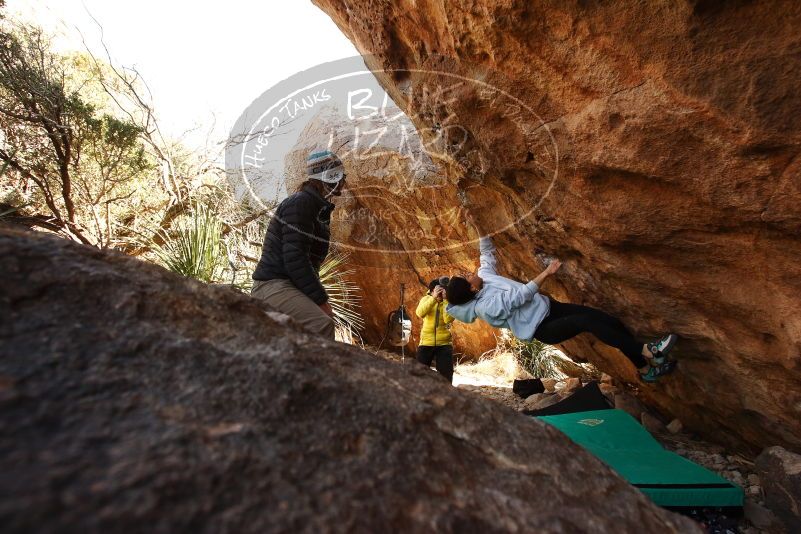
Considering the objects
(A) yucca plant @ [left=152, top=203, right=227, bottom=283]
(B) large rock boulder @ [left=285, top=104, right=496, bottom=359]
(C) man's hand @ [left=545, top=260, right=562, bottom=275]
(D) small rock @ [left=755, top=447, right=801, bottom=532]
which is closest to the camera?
(D) small rock @ [left=755, top=447, right=801, bottom=532]

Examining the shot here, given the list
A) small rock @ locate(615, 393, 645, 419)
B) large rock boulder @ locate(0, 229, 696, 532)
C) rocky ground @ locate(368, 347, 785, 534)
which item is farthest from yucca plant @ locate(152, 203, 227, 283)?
small rock @ locate(615, 393, 645, 419)

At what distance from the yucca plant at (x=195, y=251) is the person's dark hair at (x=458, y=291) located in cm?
342

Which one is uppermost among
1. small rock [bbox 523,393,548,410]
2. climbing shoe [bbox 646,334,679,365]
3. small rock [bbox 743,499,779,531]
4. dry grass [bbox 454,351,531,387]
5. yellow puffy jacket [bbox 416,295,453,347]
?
climbing shoe [bbox 646,334,679,365]

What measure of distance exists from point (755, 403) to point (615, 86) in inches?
96.2

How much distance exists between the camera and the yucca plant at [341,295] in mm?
8117

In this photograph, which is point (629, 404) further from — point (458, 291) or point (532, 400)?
point (458, 291)

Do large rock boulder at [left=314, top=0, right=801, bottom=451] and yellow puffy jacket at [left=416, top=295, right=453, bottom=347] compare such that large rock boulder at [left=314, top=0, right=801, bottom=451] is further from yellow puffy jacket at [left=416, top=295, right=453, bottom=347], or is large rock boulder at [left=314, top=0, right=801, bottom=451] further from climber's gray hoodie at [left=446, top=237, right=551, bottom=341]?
yellow puffy jacket at [left=416, top=295, right=453, bottom=347]

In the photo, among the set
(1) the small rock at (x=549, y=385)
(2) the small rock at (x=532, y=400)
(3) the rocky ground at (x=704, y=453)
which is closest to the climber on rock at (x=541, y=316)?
(3) the rocky ground at (x=704, y=453)

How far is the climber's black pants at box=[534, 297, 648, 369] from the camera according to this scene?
369 cm

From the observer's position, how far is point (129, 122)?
678cm

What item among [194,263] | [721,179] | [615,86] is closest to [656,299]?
[721,179]

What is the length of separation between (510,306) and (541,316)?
0.27 metres

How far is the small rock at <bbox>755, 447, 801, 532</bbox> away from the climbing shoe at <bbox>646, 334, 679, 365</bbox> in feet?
2.67

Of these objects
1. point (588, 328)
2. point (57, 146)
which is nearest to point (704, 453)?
point (588, 328)
